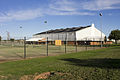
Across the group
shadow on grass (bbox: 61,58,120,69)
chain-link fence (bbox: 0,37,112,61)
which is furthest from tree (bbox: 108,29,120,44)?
shadow on grass (bbox: 61,58,120,69)

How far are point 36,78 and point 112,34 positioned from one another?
73612 mm

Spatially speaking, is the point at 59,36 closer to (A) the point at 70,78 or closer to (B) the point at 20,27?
(B) the point at 20,27

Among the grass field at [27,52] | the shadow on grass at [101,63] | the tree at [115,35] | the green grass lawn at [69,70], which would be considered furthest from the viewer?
the tree at [115,35]

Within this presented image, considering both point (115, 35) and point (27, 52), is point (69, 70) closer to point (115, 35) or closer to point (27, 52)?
point (27, 52)

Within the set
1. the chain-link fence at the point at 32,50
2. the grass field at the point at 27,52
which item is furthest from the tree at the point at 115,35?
the grass field at the point at 27,52

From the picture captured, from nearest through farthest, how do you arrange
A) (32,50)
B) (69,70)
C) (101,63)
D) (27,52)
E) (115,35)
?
1. (69,70)
2. (101,63)
3. (27,52)
4. (32,50)
5. (115,35)

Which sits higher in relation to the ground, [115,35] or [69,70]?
[115,35]

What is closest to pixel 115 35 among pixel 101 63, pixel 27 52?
pixel 27 52

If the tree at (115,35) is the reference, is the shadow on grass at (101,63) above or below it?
below

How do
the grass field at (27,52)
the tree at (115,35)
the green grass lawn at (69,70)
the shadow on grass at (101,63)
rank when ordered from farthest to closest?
the tree at (115,35) → the grass field at (27,52) → the shadow on grass at (101,63) → the green grass lawn at (69,70)

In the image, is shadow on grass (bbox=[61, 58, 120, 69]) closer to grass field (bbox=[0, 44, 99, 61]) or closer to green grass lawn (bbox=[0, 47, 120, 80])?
green grass lawn (bbox=[0, 47, 120, 80])

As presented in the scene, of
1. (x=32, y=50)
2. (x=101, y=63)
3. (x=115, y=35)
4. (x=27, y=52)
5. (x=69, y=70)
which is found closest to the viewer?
(x=69, y=70)

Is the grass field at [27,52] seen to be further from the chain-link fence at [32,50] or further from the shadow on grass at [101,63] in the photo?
the shadow on grass at [101,63]

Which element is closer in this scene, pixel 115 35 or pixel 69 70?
pixel 69 70
